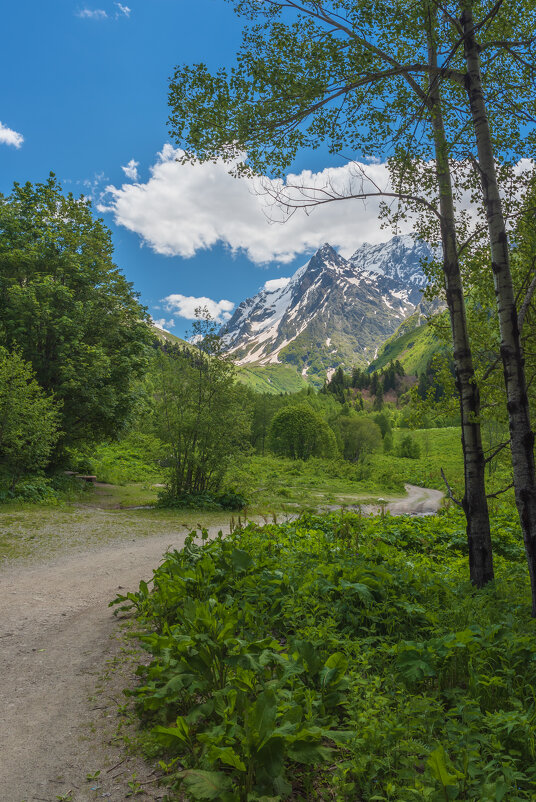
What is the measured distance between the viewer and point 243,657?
3.17 m

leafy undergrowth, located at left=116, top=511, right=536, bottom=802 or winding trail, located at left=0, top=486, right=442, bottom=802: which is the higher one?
leafy undergrowth, located at left=116, top=511, right=536, bottom=802

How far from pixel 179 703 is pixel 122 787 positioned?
735 millimetres

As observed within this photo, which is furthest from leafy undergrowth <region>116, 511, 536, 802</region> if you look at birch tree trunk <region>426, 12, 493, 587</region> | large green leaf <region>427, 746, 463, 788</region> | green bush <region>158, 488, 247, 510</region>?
green bush <region>158, 488, 247, 510</region>

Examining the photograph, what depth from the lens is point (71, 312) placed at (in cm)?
2045

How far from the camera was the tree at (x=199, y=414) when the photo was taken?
816 inches

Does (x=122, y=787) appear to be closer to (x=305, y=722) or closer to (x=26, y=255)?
(x=305, y=722)

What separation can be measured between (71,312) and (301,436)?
4982cm

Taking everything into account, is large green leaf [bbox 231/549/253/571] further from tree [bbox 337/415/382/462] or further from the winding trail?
tree [bbox 337/415/382/462]

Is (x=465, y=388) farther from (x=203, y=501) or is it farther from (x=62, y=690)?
(x=203, y=501)

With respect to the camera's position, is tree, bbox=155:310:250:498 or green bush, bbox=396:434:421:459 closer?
tree, bbox=155:310:250:498

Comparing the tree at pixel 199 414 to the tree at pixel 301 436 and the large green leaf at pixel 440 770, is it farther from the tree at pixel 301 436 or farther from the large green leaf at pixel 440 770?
the tree at pixel 301 436

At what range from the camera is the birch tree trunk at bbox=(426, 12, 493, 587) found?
662 cm

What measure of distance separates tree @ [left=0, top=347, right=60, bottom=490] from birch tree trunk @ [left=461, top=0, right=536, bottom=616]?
1671 cm

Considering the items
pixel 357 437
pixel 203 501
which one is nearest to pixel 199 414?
pixel 203 501
